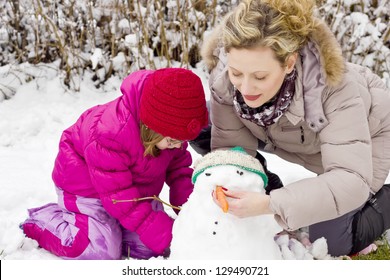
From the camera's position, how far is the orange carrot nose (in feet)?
6.01

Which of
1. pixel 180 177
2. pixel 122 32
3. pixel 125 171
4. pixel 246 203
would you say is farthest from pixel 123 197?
pixel 122 32

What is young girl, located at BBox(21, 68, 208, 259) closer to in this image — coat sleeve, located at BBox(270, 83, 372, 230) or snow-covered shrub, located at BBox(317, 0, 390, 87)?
coat sleeve, located at BBox(270, 83, 372, 230)

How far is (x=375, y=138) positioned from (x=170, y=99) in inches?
35.9

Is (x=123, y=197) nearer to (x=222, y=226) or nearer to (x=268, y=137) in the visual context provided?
(x=222, y=226)

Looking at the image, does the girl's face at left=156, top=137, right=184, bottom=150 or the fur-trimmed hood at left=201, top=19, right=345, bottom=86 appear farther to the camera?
the girl's face at left=156, top=137, right=184, bottom=150

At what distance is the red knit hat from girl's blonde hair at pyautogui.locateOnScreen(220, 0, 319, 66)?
0.64ft

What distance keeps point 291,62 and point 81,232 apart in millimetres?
1064

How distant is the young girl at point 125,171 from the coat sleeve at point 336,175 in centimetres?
42

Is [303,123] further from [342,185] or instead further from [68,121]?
[68,121]

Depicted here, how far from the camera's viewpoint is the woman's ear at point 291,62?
189cm

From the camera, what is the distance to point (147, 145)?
2.11 m

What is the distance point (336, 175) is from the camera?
193 cm

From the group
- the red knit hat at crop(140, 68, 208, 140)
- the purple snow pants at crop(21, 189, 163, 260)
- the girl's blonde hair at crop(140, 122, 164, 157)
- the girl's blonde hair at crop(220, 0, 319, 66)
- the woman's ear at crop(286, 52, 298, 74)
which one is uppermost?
the girl's blonde hair at crop(220, 0, 319, 66)

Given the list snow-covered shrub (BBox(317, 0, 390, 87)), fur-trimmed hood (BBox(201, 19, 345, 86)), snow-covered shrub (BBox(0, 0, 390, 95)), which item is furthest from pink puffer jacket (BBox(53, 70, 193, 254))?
snow-covered shrub (BBox(317, 0, 390, 87))
